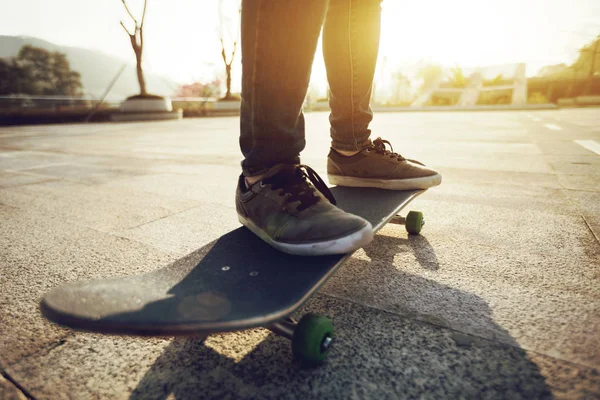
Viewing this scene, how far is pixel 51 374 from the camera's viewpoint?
0.79 m

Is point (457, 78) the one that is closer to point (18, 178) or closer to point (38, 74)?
point (18, 178)

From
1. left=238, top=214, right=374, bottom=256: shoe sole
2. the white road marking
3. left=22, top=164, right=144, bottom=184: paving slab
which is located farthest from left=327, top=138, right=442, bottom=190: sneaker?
the white road marking

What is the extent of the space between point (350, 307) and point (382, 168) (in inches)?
33.8

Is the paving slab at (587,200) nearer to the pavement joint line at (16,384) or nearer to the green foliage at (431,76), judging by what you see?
the pavement joint line at (16,384)

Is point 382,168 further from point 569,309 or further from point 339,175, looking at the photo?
point 569,309

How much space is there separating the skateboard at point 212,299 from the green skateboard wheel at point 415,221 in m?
0.73

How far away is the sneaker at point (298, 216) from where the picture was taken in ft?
3.18

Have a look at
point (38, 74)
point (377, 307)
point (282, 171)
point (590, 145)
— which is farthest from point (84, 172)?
point (38, 74)

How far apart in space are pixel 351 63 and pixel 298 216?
929mm

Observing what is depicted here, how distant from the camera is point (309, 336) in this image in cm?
76

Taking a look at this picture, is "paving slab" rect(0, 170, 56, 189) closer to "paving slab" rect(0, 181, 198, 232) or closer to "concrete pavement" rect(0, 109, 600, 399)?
"paving slab" rect(0, 181, 198, 232)

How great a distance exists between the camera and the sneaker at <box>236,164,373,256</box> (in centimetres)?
97

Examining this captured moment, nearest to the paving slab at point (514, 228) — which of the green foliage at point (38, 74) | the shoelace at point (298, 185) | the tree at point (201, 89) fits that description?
the shoelace at point (298, 185)

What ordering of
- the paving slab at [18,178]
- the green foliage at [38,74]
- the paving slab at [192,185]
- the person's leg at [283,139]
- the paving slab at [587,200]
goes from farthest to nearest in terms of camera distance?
the green foliage at [38,74] → the paving slab at [18,178] → the paving slab at [192,185] → the paving slab at [587,200] → the person's leg at [283,139]
